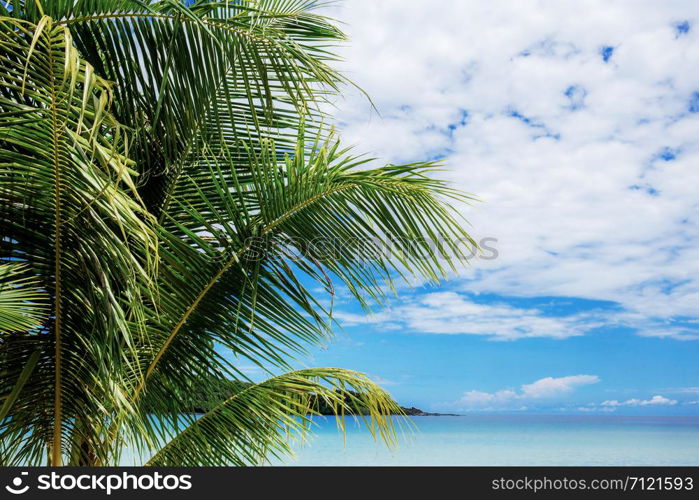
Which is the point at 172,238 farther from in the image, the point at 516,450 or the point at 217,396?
the point at 516,450

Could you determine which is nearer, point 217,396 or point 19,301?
point 19,301

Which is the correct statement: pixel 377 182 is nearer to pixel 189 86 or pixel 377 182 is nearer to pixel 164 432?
pixel 189 86

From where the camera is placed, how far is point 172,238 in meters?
3.29

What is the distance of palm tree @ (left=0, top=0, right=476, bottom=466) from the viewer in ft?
8.00

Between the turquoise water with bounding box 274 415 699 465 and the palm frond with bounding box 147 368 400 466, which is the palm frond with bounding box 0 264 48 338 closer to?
the palm frond with bounding box 147 368 400 466

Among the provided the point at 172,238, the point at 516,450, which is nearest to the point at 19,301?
the point at 172,238

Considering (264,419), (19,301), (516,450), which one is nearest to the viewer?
(19,301)

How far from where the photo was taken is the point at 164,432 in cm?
367

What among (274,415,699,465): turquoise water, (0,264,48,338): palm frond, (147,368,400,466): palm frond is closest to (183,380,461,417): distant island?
(147,368,400,466): palm frond

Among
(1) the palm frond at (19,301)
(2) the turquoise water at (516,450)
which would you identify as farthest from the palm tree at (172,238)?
(2) the turquoise water at (516,450)

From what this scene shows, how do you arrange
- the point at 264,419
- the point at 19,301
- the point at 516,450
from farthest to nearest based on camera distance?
1. the point at 516,450
2. the point at 264,419
3. the point at 19,301

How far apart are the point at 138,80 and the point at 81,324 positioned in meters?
1.16

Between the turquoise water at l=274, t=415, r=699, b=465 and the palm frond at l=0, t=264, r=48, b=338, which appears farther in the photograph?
the turquoise water at l=274, t=415, r=699, b=465
